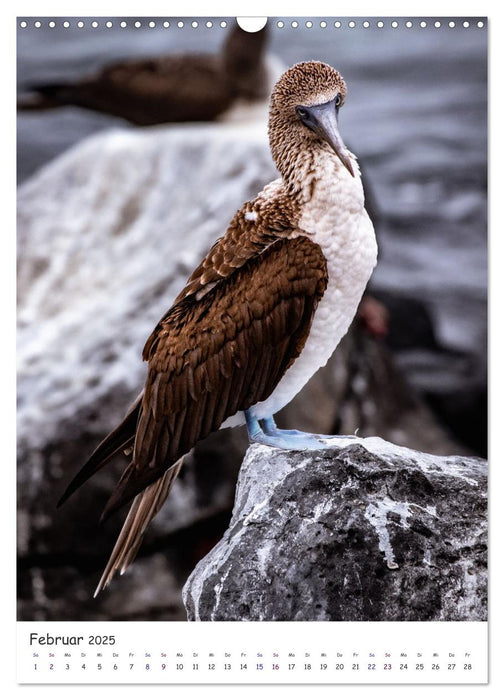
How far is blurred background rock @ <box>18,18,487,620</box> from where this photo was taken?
484 centimetres

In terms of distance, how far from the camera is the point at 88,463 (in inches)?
147

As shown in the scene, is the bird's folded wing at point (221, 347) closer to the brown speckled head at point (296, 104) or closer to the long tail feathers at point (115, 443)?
the long tail feathers at point (115, 443)

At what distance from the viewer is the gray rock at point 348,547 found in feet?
11.6

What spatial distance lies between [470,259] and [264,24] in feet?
5.10

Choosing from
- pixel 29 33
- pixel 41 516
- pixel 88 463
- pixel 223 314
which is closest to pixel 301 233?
pixel 223 314

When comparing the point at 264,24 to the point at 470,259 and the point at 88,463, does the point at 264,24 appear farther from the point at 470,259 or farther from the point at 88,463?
the point at 88,463

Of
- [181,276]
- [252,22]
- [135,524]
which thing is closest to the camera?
[135,524]

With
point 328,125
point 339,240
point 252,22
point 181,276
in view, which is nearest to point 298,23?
point 252,22

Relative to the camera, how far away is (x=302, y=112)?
137 inches

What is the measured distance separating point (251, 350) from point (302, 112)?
83cm

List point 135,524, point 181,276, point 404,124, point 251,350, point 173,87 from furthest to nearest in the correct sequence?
point 173,87 → point 181,276 → point 404,124 → point 135,524 → point 251,350

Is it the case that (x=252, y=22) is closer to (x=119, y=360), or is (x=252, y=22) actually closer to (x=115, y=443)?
(x=115, y=443)
